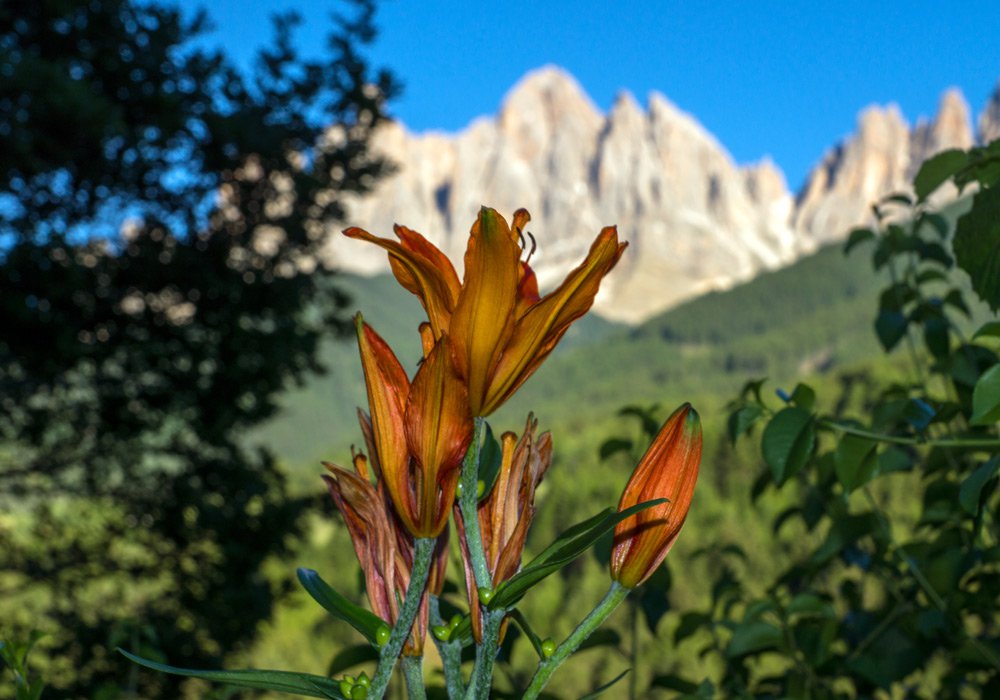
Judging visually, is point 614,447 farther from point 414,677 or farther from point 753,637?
point 414,677

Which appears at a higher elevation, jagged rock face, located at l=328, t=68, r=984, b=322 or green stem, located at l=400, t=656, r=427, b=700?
jagged rock face, located at l=328, t=68, r=984, b=322

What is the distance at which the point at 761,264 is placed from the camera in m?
196

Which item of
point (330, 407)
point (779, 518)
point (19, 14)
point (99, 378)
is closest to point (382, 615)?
point (779, 518)

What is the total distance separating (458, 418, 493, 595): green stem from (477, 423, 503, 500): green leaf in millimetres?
90

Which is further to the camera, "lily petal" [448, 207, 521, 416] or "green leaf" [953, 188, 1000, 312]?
"green leaf" [953, 188, 1000, 312]

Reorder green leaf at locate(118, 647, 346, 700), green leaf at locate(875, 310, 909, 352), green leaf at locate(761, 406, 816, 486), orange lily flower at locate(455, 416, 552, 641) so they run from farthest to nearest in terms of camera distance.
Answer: green leaf at locate(875, 310, 909, 352)
green leaf at locate(761, 406, 816, 486)
orange lily flower at locate(455, 416, 552, 641)
green leaf at locate(118, 647, 346, 700)

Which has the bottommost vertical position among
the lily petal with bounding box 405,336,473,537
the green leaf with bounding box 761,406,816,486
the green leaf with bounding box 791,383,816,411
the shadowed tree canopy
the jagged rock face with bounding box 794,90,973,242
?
the lily petal with bounding box 405,336,473,537

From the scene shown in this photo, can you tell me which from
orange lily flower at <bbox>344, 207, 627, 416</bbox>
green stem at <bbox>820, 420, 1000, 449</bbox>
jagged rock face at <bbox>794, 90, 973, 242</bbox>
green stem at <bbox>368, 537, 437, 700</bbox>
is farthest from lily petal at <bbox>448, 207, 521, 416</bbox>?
jagged rock face at <bbox>794, 90, 973, 242</bbox>

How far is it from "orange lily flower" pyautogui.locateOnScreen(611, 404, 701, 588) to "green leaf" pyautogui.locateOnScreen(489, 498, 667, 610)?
0.06 metres

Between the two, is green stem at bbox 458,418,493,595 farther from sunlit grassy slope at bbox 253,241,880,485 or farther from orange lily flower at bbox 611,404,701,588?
sunlit grassy slope at bbox 253,241,880,485

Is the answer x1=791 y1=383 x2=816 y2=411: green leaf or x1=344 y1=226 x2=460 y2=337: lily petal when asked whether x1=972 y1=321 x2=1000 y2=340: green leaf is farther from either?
x1=344 y1=226 x2=460 y2=337: lily petal

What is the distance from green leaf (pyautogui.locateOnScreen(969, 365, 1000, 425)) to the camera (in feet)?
2.48

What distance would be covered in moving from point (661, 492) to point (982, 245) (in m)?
0.52

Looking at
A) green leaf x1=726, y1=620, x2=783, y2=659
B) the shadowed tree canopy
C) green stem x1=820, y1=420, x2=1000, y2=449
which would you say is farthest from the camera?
the shadowed tree canopy
